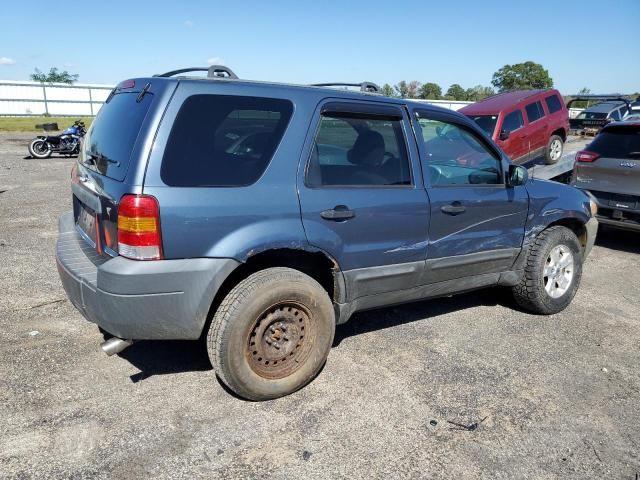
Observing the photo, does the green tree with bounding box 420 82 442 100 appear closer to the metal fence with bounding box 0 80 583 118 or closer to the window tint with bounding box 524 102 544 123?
the metal fence with bounding box 0 80 583 118

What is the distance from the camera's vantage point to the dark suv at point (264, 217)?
2752 mm

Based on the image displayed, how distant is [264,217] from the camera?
295 centimetres

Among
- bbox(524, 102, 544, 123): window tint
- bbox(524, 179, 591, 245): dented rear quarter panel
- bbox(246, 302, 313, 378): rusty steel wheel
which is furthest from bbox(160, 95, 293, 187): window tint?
bbox(524, 102, 544, 123): window tint

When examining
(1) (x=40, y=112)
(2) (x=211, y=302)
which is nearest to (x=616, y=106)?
(2) (x=211, y=302)

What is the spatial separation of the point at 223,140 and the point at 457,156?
2.06 m

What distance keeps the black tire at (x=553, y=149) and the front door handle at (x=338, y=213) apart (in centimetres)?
1006

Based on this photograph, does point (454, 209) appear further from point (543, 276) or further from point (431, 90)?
point (431, 90)

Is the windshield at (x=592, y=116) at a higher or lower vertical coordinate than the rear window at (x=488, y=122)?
higher

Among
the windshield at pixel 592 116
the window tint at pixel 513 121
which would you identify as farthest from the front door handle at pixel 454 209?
the windshield at pixel 592 116

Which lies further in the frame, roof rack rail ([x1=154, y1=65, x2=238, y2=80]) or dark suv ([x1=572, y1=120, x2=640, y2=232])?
dark suv ([x1=572, y1=120, x2=640, y2=232])

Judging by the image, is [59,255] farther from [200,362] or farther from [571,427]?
[571,427]

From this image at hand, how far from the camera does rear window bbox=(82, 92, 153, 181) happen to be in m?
2.86

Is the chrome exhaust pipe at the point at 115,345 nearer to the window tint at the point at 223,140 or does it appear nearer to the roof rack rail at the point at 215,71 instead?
the window tint at the point at 223,140

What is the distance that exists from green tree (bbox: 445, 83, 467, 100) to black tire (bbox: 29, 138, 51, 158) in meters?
64.9
